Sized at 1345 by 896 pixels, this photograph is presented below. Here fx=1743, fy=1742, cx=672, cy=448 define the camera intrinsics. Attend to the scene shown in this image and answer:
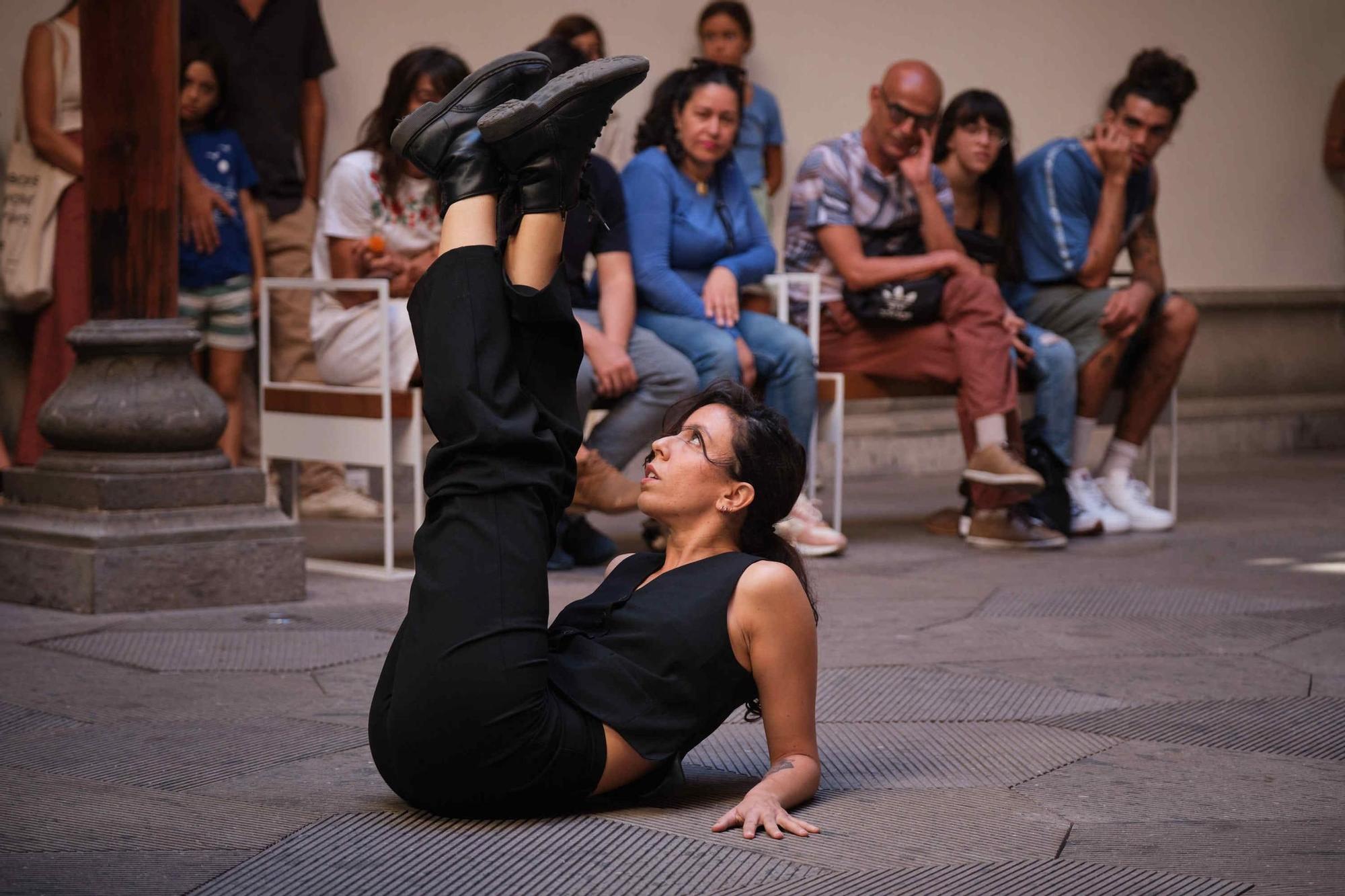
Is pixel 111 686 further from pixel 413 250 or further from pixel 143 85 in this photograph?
pixel 413 250

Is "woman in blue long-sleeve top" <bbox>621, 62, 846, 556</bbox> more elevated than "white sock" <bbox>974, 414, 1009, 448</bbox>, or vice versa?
"woman in blue long-sleeve top" <bbox>621, 62, 846, 556</bbox>

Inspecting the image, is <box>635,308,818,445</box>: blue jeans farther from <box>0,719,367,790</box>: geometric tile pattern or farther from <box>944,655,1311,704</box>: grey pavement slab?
<box>0,719,367,790</box>: geometric tile pattern

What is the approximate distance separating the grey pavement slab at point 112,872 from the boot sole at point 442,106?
1153mm

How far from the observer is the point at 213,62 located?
6.29 m

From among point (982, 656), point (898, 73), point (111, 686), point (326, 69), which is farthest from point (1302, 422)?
point (111, 686)

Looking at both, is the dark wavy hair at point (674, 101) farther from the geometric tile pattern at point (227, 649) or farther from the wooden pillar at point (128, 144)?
the geometric tile pattern at point (227, 649)

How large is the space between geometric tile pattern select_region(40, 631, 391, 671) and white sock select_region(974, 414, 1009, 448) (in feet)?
8.46

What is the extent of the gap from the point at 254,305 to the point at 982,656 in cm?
366

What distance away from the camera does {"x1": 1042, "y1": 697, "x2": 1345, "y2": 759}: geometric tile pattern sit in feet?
11.0

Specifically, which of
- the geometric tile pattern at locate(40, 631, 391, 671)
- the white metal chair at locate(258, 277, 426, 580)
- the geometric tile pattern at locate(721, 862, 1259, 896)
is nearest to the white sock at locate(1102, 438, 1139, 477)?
the white metal chair at locate(258, 277, 426, 580)

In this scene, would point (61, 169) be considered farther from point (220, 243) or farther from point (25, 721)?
point (25, 721)

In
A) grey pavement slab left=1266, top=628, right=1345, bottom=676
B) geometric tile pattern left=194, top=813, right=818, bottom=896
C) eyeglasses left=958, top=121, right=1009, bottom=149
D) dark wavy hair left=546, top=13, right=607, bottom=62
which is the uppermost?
dark wavy hair left=546, top=13, right=607, bottom=62

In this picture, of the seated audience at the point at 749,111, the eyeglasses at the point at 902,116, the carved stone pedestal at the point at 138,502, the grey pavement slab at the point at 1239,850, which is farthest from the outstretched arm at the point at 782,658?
the seated audience at the point at 749,111

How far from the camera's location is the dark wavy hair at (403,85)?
5508 mm
